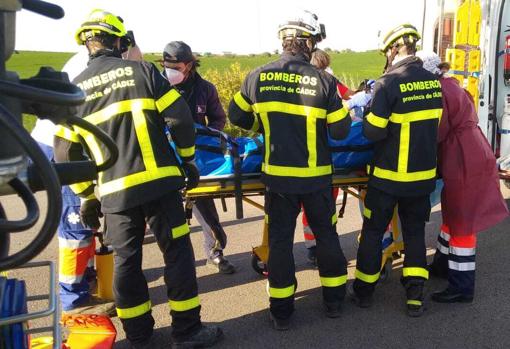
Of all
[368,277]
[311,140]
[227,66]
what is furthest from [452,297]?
[227,66]

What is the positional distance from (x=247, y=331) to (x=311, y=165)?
1.21 m

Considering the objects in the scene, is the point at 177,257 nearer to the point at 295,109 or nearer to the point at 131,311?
the point at 131,311

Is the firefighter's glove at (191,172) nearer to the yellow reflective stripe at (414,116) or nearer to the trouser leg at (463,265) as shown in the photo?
the yellow reflective stripe at (414,116)

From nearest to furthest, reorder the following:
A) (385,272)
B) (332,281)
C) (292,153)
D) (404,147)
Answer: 1. (292,153)
2. (404,147)
3. (332,281)
4. (385,272)

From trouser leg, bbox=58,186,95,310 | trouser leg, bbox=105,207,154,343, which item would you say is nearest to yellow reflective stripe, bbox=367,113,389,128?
trouser leg, bbox=105,207,154,343

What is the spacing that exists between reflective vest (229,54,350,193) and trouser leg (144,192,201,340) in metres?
0.68

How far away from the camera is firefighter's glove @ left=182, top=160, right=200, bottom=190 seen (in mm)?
3145

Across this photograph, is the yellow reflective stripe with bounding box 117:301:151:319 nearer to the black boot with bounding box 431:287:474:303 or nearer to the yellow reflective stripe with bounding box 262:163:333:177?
the yellow reflective stripe with bounding box 262:163:333:177

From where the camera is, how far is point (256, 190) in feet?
11.9

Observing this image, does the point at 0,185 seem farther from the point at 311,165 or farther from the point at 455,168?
the point at 455,168

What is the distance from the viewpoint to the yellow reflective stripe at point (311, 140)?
3.23 m

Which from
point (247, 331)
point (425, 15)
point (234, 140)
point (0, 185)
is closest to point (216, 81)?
point (425, 15)

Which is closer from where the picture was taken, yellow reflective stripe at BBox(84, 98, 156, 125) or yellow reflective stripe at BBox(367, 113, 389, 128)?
yellow reflective stripe at BBox(84, 98, 156, 125)

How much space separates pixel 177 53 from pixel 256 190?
1.40m
